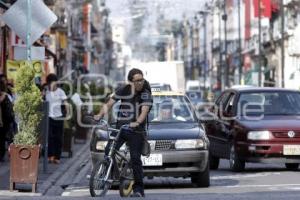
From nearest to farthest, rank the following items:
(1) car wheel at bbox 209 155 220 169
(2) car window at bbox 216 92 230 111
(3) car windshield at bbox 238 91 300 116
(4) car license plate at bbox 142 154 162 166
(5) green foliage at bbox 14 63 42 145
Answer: (5) green foliage at bbox 14 63 42 145
(4) car license plate at bbox 142 154 162 166
(3) car windshield at bbox 238 91 300 116
(2) car window at bbox 216 92 230 111
(1) car wheel at bbox 209 155 220 169

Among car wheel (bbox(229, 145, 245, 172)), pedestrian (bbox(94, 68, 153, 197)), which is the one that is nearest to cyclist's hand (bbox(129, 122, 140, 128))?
pedestrian (bbox(94, 68, 153, 197))

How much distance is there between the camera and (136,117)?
13.2 meters

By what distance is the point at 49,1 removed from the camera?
4284cm

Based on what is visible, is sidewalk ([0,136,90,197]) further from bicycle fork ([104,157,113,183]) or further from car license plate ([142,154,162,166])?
bicycle fork ([104,157,113,183])

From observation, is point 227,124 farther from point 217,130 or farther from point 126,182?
point 126,182

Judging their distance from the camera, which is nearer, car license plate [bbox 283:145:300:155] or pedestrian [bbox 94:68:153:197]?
pedestrian [bbox 94:68:153:197]

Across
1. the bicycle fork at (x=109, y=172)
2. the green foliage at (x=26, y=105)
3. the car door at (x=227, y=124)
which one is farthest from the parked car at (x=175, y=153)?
the car door at (x=227, y=124)

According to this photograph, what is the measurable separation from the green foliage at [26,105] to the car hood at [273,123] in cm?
536

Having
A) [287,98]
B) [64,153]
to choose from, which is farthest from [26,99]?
[64,153]

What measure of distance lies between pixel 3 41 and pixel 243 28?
7040 centimetres

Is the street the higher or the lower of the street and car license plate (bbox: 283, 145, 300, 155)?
the lower

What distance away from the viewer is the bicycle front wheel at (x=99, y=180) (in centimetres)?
1320

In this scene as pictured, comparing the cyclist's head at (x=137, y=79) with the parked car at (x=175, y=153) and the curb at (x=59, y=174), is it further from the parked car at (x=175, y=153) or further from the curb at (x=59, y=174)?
the curb at (x=59, y=174)

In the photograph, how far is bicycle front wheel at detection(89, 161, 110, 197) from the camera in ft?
43.3
